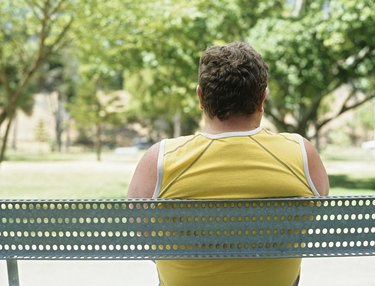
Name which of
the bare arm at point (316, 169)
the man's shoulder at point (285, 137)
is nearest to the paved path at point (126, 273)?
the bare arm at point (316, 169)

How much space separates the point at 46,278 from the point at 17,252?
2.62m

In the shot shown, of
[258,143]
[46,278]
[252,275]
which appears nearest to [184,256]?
[252,275]

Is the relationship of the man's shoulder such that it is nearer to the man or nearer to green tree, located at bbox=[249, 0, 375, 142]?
the man

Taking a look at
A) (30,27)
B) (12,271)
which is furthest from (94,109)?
(12,271)

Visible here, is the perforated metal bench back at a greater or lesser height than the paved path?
greater

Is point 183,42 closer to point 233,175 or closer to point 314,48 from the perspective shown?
point 314,48

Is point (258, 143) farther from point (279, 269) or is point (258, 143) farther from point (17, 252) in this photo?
point (17, 252)

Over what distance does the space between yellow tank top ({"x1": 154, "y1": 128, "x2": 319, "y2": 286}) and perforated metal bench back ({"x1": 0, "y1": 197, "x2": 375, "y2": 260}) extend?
59 mm

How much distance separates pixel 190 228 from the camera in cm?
212

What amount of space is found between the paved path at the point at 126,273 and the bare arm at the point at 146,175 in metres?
2.47

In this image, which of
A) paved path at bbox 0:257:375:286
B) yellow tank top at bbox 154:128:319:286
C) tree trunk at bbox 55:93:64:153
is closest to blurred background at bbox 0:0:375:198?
paved path at bbox 0:257:375:286

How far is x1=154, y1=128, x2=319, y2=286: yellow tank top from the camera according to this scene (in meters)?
2.08

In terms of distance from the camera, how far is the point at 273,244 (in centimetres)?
213

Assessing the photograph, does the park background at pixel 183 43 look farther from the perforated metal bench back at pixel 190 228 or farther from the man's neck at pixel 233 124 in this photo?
the man's neck at pixel 233 124
